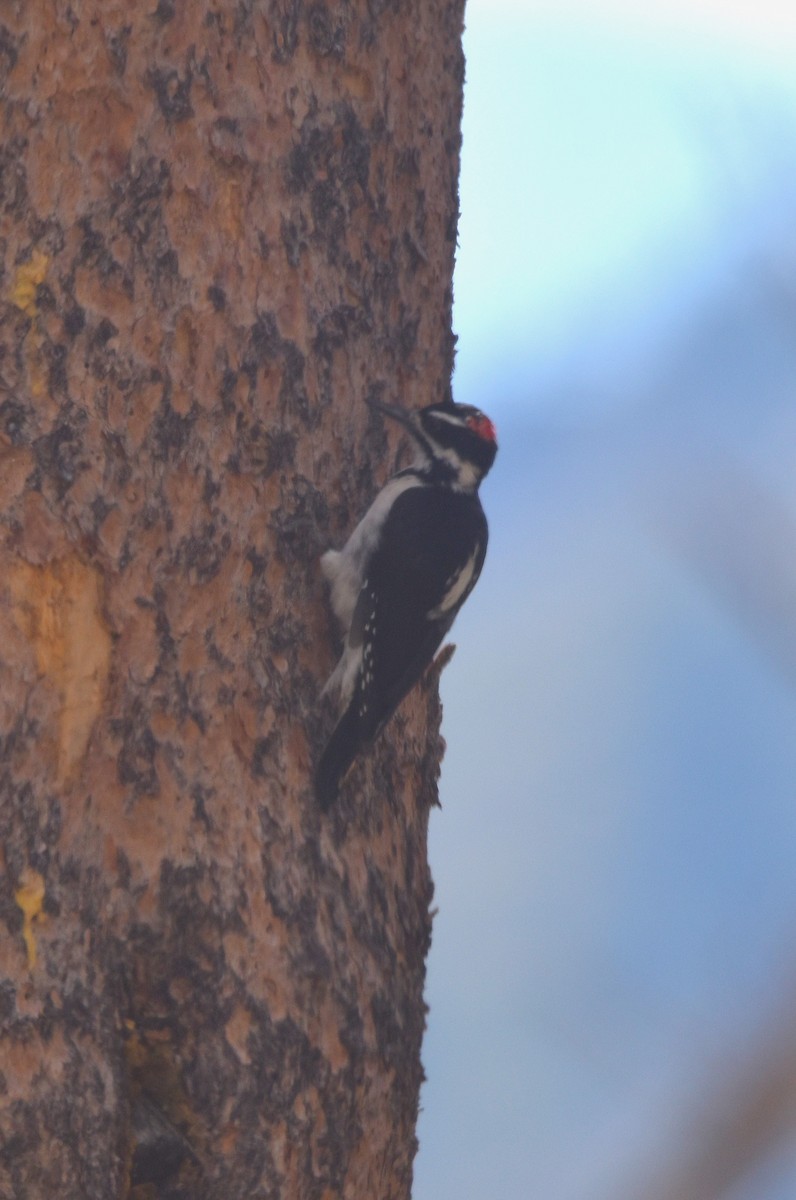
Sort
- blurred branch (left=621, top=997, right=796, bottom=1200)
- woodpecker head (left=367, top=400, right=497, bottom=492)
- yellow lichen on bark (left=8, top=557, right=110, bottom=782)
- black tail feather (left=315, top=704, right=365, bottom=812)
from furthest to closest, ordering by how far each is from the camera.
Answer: woodpecker head (left=367, top=400, right=497, bottom=492), black tail feather (left=315, top=704, right=365, bottom=812), yellow lichen on bark (left=8, top=557, right=110, bottom=782), blurred branch (left=621, top=997, right=796, bottom=1200)

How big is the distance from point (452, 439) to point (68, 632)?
112cm

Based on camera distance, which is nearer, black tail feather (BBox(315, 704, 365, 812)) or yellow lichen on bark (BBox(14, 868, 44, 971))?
yellow lichen on bark (BBox(14, 868, 44, 971))

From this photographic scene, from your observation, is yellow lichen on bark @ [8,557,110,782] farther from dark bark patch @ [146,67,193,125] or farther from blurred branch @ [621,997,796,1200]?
blurred branch @ [621,997,796,1200]

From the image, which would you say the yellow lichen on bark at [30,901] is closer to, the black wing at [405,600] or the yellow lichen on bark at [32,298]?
the black wing at [405,600]

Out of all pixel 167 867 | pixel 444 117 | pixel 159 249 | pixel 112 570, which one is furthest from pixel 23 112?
pixel 167 867

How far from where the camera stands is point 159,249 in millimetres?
2396

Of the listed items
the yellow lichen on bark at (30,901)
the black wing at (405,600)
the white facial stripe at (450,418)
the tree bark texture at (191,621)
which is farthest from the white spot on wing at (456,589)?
the yellow lichen on bark at (30,901)

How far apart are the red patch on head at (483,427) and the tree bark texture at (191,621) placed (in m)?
0.58

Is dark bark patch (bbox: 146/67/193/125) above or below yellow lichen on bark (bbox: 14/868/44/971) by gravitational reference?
above

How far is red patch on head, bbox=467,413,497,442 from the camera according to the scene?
3272 millimetres

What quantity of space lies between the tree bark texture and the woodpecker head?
0.64ft

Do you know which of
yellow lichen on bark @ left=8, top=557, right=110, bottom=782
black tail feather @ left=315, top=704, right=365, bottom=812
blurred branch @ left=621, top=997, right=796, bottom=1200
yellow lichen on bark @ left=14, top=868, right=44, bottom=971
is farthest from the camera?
black tail feather @ left=315, top=704, right=365, bottom=812

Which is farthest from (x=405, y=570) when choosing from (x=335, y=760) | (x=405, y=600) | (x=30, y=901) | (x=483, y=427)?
(x=30, y=901)

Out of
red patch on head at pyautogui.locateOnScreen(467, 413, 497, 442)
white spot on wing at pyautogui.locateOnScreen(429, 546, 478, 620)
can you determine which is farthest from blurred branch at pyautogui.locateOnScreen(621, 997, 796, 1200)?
red patch on head at pyautogui.locateOnScreen(467, 413, 497, 442)
